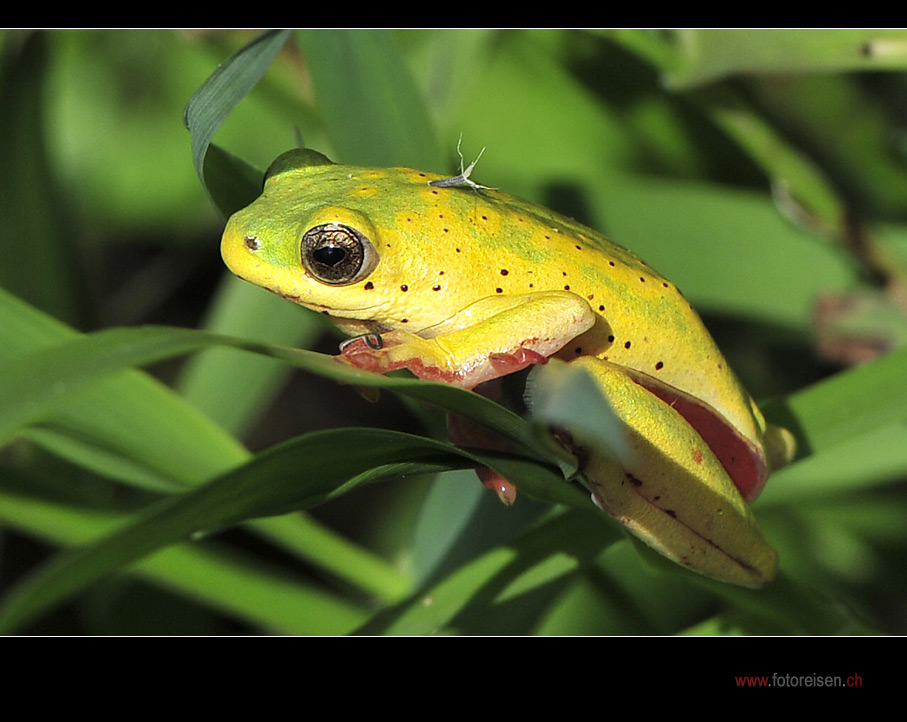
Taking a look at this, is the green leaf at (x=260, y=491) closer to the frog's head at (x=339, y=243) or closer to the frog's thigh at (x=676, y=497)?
the frog's thigh at (x=676, y=497)

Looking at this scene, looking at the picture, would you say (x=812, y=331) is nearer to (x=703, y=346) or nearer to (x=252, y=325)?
(x=703, y=346)

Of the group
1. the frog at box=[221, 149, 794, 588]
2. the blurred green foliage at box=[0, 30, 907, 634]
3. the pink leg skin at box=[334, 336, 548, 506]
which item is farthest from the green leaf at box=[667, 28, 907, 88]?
the pink leg skin at box=[334, 336, 548, 506]

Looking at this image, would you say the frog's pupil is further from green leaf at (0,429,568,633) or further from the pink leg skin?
green leaf at (0,429,568,633)

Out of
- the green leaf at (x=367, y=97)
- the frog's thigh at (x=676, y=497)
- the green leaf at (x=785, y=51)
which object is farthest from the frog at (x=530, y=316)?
the green leaf at (x=785, y=51)

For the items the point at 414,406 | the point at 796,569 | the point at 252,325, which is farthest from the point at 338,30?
the point at 796,569

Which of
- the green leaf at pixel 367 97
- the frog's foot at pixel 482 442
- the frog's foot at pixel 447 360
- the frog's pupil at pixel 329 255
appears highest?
the green leaf at pixel 367 97

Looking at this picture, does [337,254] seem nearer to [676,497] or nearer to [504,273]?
[504,273]

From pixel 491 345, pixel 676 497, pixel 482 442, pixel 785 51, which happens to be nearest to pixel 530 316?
pixel 491 345

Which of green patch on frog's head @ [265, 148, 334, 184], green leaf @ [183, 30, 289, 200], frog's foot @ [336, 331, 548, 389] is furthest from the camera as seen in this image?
green patch on frog's head @ [265, 148, 334, 184]

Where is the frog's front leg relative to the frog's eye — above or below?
below
